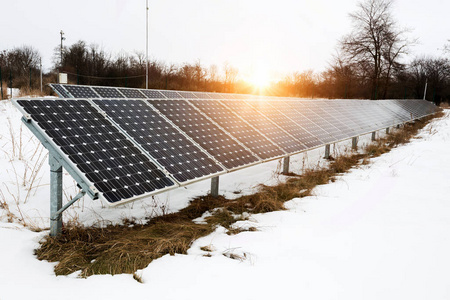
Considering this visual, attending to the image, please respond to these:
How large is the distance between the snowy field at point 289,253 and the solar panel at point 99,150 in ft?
3.45

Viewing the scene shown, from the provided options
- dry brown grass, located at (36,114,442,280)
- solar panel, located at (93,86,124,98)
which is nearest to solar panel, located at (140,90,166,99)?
solar panel, located at (93,86,124,98)

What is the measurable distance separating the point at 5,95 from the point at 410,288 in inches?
1237

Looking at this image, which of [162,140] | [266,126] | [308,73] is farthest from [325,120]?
[308,73]

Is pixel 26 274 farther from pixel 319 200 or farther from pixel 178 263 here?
pixel 319 200

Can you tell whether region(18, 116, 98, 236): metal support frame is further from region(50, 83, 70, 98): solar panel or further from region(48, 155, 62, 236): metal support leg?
region(50, 83, 70, 98): solar panel

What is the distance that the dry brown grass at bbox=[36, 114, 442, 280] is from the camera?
4297 millimetres

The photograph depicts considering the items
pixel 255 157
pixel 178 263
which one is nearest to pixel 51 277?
pixel 178 263

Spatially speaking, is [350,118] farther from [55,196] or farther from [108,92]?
[55,196]

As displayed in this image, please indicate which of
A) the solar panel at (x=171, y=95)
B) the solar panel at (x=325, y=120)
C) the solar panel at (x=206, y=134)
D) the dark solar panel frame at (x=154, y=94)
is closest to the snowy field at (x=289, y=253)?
the solar panel at (x=206, y=134)

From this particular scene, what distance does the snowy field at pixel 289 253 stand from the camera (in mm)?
3799

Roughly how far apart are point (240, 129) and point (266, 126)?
124 cm

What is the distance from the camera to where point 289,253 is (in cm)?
467

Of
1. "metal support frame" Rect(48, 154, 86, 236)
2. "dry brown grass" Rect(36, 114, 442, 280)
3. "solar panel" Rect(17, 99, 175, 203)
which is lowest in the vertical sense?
"dry brown grass" Rect(36, 114, 442, 280)

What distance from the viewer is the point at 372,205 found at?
267 inches
